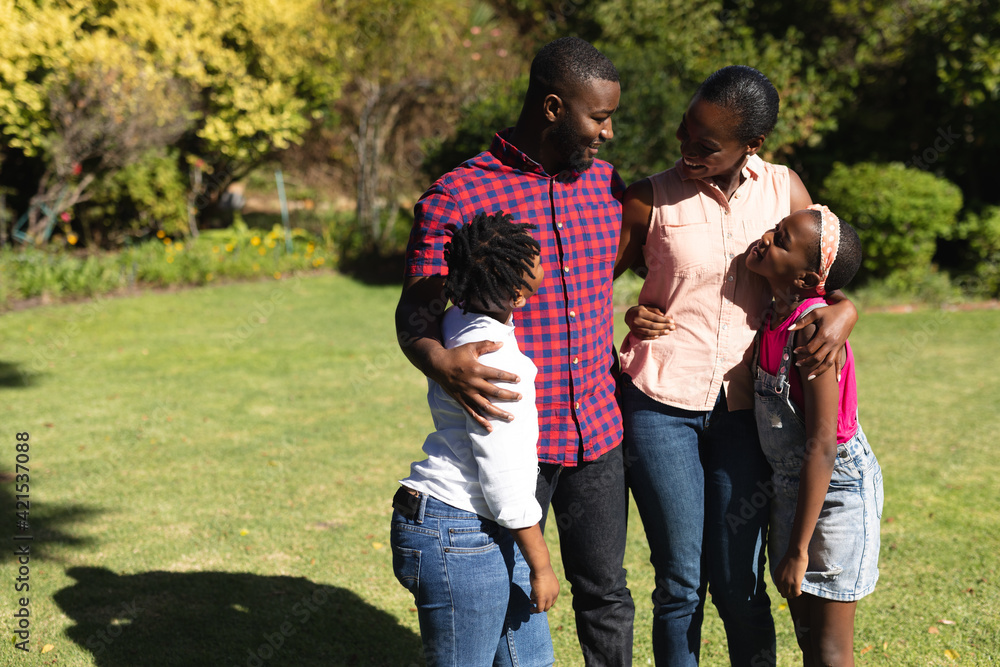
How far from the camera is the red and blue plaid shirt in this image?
2234 millimetres

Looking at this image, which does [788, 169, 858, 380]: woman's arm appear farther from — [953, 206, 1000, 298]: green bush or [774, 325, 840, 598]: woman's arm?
[953, 206, 1000, 298]: green bush

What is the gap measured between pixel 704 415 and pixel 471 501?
0.83 m

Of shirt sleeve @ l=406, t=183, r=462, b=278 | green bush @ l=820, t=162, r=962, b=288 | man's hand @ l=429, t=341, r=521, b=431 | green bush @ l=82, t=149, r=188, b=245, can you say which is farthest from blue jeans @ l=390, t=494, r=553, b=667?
green bush @ l=82, t=149, r=188, b=245

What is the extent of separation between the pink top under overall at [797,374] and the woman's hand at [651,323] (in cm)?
29

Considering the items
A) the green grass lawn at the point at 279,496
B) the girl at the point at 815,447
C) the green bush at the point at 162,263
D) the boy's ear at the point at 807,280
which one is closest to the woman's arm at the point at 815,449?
the girl at the point at 815,447

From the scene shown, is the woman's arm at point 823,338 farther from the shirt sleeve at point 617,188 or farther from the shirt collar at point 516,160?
the shirt collar at point 516,160

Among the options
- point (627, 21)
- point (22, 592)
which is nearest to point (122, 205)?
point (627, 21)

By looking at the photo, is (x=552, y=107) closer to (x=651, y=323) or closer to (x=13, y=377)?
(x=651, y=323)

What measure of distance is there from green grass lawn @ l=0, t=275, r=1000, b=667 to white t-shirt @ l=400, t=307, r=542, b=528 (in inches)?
62.3

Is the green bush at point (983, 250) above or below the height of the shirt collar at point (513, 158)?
below

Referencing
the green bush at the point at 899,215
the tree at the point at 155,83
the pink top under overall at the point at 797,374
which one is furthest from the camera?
the tree at the point at 155,83

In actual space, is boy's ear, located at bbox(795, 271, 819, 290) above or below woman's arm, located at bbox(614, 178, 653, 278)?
below

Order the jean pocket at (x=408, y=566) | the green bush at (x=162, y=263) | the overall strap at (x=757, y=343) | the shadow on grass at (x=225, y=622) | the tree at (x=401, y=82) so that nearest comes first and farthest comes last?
the jean pocket at (x=408, y=566)
the overall strap at (x=757, y=343)
the shadow on grass at (x=225, y=622)
the green bush at (x=162, y=263)
the tree at (x=401, y=82)

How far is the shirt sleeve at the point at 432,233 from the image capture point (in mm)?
2162
